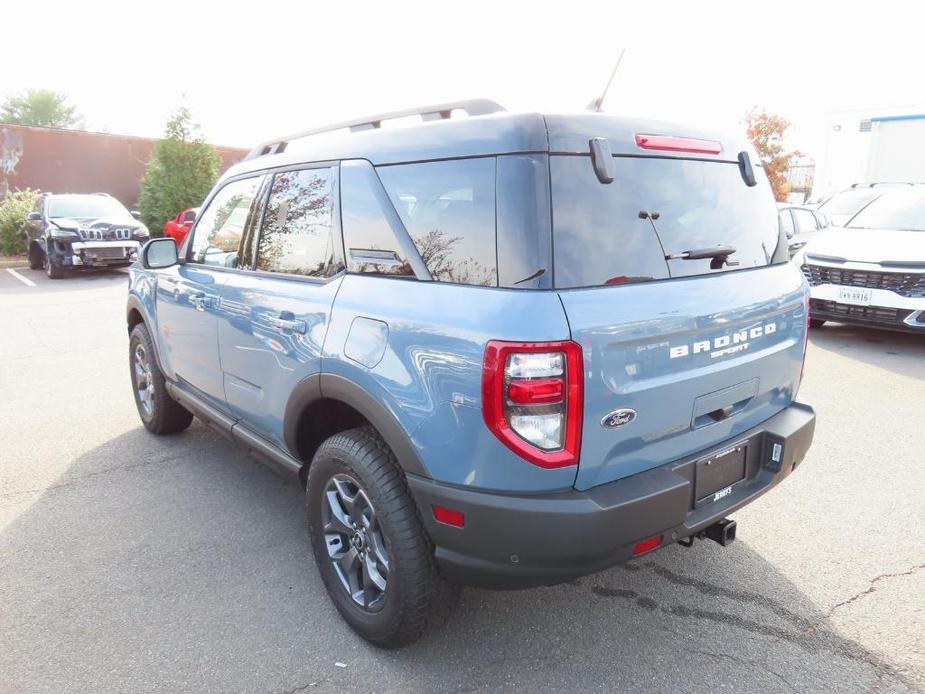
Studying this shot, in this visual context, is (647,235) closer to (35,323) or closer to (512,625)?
(512,625)

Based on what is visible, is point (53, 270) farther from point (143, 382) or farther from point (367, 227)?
point (367, 227)

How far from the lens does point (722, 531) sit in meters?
2.52

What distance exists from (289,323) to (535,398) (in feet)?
4.05

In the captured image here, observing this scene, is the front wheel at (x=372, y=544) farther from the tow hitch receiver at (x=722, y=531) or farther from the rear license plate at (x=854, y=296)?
the rear license plate at (x=854, y=296)

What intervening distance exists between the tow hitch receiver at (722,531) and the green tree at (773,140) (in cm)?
3444

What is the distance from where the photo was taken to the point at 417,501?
2.15 metres

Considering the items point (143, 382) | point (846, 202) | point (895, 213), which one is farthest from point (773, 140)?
point (143, 382)

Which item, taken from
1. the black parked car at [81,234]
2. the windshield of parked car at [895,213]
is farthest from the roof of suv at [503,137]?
the black parked car at [81,234]

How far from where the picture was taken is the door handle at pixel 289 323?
262cm

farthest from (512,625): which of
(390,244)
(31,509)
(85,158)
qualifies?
(85,158)

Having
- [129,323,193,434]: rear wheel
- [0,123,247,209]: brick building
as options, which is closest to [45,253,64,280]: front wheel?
[0,123,247,209]: brick building

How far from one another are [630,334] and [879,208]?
7.94 m

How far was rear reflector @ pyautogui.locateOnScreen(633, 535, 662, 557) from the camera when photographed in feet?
6.89

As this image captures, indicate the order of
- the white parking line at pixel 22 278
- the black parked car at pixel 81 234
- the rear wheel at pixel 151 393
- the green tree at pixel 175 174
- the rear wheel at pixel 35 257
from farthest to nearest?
the green tree at pixel 175 174 < the rear wheel at pixel 35 257 < the black parked car at pixel 81 234 < the white parking line at pixel 22 278 < the rear wheel at pixel 151 393
